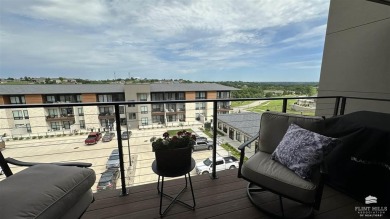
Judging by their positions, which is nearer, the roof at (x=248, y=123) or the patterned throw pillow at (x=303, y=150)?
the patterned throw pillow at (x=303, y=150)

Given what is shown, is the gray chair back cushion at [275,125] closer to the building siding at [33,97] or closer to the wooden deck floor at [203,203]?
the wooden deck floor at [203,203]

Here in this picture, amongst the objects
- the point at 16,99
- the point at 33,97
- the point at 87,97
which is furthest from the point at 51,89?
the point at 87,97

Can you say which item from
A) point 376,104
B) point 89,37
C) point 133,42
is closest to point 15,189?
point 376,104

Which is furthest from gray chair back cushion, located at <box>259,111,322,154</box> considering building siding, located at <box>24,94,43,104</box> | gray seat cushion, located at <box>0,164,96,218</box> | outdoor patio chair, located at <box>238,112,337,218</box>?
building siding, located at <box>24,94,43,104</box>

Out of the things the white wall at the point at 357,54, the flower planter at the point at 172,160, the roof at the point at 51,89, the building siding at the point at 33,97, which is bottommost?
the building siding at the point at 33,97

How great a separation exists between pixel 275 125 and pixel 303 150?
467mm

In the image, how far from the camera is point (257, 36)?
12.2 metres

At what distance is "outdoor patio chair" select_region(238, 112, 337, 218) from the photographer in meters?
1.29

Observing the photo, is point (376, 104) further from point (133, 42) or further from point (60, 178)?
point (133, 42)

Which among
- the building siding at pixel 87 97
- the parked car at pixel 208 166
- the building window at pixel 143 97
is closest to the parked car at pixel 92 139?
the parked car at pixel 208 166

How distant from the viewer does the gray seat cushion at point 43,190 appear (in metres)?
0.85

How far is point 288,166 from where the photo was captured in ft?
4.89

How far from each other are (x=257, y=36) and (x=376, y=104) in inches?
426

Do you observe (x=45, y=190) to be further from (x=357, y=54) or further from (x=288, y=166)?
(x=357, y=54)
